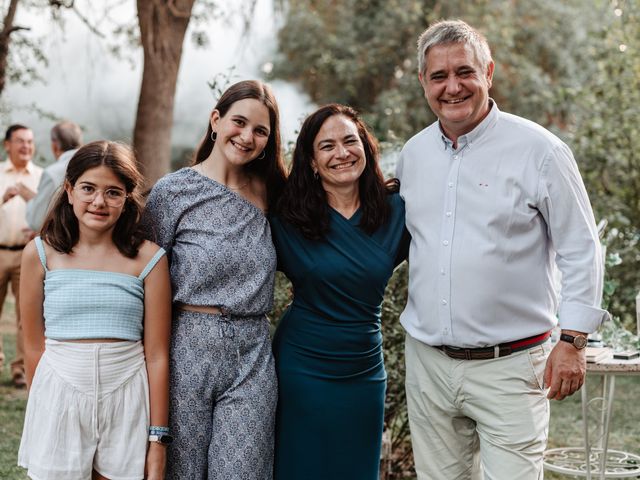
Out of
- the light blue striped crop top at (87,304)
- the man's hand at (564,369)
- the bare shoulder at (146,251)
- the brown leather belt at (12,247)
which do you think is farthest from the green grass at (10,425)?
the man's hand at (564,369)

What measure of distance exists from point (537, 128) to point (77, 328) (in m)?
1.62

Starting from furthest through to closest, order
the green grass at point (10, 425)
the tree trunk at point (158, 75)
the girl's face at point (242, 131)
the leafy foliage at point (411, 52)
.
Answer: the leafy foliage at point (411, 52)
the tree trunk at point (158, 75)
the green grass at point (10, 425)
the girl's face at point (242, 131)

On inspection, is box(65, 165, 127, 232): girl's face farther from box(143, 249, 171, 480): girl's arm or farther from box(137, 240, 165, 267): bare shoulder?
box(143, 249, 171, 480): girl's arm

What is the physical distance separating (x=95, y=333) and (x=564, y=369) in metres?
1.47

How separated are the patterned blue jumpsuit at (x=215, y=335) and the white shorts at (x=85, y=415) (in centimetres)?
16

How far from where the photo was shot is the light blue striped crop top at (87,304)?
2518 mm

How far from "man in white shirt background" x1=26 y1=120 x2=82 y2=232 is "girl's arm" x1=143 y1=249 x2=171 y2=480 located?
3082 mm

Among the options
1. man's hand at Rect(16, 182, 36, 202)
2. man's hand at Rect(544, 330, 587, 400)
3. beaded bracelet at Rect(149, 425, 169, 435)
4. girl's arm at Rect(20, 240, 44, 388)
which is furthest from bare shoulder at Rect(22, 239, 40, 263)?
man's hand at Rect(16, 182, 36, 202)

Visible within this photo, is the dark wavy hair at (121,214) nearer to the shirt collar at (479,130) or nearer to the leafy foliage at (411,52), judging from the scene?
the shirt collar at (479,130)

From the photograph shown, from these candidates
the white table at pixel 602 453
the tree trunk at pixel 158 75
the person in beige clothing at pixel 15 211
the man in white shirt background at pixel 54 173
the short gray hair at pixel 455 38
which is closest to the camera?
the short gray hair at pixel 455 38

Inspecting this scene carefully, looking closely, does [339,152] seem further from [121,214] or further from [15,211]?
[15,211]

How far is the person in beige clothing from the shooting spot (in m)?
6.44

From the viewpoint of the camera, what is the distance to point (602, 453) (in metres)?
4.00

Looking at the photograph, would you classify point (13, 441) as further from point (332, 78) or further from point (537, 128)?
point (332, 78)
